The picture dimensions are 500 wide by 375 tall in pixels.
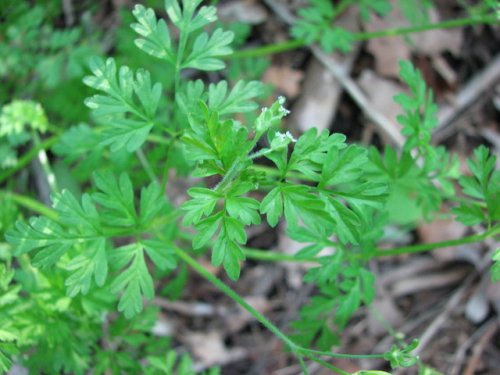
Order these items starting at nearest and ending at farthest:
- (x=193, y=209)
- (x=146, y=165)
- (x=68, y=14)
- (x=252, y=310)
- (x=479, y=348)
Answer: (x=193, y=209) → (x=252, y=310) → (x=146, y=165) → (x=479, y=348) → (x=68, y=14)

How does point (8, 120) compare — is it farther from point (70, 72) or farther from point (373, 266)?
point (373, 266)

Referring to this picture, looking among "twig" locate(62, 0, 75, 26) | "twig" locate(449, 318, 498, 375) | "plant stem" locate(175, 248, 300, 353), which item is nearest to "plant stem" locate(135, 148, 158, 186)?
"plant stem" locate(175, 248, 300, 353)

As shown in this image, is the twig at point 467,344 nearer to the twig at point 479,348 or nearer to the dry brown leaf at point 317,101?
the twig at point 479,348

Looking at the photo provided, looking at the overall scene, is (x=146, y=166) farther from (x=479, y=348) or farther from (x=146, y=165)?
(x=479, y=348)

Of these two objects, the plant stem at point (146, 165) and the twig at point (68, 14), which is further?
the twig at point (68, 14)

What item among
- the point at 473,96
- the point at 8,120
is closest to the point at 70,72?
the point at 8,120

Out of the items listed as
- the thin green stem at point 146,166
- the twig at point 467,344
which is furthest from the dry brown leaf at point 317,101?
the twig at point 467,344

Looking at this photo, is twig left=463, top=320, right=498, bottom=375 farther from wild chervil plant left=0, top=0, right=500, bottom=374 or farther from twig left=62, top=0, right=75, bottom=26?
twig left=62, top=0, right=75, bottom=26

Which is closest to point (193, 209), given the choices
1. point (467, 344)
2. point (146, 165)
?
point (146, 165)
